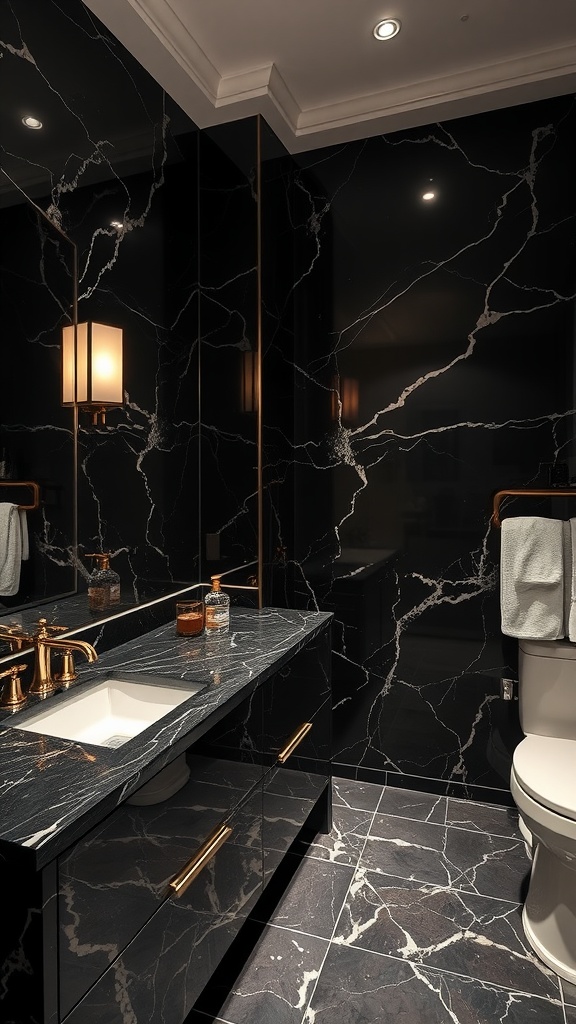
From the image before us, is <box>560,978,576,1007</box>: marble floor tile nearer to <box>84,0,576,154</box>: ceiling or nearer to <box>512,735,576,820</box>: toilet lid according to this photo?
<box>512,735,576,820</box>: toilet lid

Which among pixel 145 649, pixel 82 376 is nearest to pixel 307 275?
pixel 82 376

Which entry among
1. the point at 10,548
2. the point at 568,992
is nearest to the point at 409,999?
the point at 568,992

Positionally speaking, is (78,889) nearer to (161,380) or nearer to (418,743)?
Result: (161,380)

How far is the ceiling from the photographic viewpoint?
5.99 feet

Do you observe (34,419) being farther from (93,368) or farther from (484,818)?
(484,818)

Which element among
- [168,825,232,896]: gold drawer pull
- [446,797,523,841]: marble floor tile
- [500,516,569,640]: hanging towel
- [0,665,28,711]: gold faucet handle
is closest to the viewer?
[168,825,232,896]: gold drawer pull

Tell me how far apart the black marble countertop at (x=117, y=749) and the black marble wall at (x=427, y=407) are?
2.35 ft

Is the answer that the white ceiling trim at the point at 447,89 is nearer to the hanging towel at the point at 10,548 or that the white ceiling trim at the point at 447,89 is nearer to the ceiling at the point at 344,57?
the ceiling at the point at 344,57

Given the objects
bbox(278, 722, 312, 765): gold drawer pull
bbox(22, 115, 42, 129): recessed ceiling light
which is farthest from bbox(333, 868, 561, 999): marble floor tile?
bbox(22, 115, 42, 129): recessed ceiling light

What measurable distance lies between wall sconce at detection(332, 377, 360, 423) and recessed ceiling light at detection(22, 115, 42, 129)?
1357 mm

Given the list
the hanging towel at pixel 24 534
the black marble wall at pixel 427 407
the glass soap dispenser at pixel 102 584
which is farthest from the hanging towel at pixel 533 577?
the hanging towel at pixel 24 534

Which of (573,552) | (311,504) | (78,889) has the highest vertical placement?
(311,504)

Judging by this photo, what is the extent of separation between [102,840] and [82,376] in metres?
1.19

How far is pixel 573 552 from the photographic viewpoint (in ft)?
6.80
